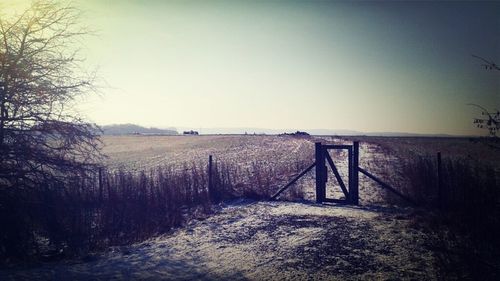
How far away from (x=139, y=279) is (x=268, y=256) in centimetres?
271

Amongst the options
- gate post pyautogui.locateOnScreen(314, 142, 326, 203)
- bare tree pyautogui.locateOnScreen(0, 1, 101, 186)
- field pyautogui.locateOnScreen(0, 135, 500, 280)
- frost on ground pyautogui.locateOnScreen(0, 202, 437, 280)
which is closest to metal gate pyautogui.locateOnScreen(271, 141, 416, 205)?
gate post pyautogui.locateOnScreen(314, 142, 326, 203)

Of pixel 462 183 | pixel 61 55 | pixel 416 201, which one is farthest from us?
pixel 416 201

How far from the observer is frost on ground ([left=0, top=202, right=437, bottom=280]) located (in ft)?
21.3

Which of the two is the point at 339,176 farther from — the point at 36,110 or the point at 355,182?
the point at 36,110

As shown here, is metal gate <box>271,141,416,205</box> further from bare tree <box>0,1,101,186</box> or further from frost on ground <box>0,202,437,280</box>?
bare tree <box>0,1,101,186</box>

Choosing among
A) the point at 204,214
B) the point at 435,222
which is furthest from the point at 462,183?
the point at 204,214

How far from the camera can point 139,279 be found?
21.0 feet

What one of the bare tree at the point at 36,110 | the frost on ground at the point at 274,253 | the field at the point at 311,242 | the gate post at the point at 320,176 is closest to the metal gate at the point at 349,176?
the gate post at the point at 320,176

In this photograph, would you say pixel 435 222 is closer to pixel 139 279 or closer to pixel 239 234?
pixel 239 234

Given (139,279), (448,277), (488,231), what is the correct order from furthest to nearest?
(488,231)
(139,279)
(448,277)

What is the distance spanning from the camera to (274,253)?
7598mm

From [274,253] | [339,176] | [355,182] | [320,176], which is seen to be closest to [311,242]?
[274,253]

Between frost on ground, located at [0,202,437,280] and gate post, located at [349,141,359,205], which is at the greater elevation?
gate post, located at [349,141,359,205]

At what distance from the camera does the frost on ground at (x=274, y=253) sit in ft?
21.3
